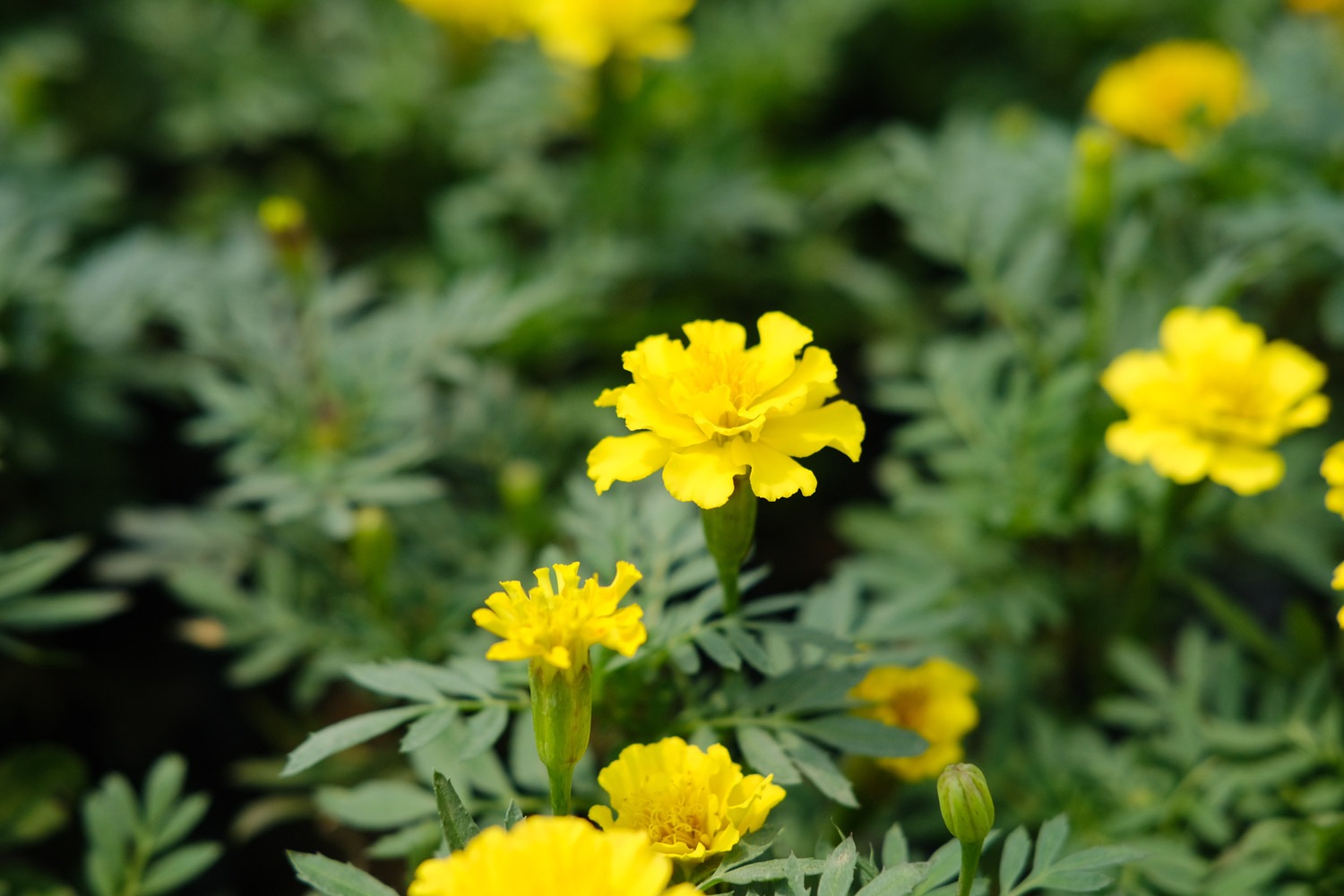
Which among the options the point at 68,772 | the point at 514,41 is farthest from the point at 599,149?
the point at 68,772

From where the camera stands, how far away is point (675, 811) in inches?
29.1

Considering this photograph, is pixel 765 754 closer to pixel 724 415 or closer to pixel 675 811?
pixel 675 811

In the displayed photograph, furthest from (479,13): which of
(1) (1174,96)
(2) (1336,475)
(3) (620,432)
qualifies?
(2) (1336,475)

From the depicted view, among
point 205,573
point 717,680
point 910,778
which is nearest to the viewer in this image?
point 910,778

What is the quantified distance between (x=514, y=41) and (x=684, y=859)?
1703 millimetres

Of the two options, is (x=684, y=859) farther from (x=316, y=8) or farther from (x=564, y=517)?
(x=316, y=8)

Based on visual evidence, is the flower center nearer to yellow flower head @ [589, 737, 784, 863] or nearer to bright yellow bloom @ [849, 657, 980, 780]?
yellow flower head @ [589, 737, 784, 863]

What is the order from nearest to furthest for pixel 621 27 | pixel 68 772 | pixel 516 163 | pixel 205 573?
1. pixel 68 772
2. pixel 205 573
3. pixel 621 27
4. pixel 516 163

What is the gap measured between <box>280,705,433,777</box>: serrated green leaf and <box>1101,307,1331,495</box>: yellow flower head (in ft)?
2.20

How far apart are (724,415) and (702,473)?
2.3 inches

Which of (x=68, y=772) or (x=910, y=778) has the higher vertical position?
(x=68, y=772)

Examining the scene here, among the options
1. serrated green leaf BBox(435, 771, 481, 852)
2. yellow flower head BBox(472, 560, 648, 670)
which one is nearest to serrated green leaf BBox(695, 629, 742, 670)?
yellow flower head BBox(472, 560, 648, 670)

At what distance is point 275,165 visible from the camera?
2.10m

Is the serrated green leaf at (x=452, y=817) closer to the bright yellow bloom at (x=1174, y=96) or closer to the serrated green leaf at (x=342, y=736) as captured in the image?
the serrated green leaf at (x=342, y=736)
